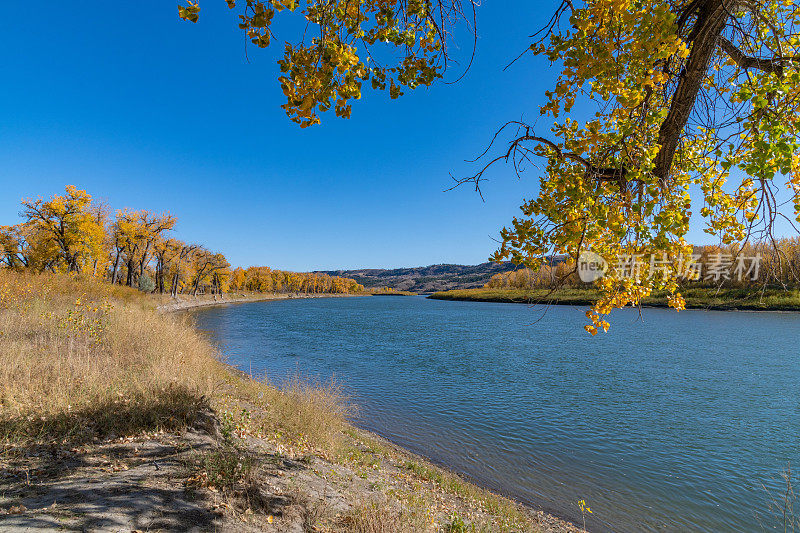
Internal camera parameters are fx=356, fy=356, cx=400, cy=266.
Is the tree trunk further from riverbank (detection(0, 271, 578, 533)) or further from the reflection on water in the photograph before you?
the reflection on water

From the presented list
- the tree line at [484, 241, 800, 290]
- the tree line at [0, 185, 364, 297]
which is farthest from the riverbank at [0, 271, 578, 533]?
the tree line at [0, 185, 364, 297]

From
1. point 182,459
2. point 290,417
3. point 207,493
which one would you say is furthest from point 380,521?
point 290,417

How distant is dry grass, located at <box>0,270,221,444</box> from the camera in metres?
5.27

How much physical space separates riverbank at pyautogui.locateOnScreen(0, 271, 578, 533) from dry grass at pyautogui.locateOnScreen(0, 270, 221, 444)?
0.09 feet

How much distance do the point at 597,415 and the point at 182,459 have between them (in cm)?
1330

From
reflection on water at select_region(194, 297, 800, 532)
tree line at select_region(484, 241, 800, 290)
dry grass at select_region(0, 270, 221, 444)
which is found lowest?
reflection on water at select_region(194, 297, 800, 532)

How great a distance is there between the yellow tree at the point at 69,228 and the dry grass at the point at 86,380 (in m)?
25.1

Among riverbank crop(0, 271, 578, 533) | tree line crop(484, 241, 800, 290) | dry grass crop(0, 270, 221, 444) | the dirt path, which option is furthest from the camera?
dry grass crop(0, 270, 221, 444)

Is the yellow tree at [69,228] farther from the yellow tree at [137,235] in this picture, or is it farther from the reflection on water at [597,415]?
the reflection on water at [597,415]

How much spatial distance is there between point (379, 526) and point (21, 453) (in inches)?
180

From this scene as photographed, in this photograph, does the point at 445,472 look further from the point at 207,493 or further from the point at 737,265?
the point at 737,265

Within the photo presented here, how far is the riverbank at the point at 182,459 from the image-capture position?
3.85 metres

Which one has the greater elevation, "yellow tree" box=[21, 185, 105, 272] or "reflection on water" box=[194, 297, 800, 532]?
"yellow tree" box=[21, 185, 105, 272]

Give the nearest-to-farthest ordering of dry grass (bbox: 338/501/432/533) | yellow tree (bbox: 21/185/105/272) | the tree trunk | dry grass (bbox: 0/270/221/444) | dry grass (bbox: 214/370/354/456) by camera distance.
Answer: the tree trunk, dry grass (bbox: 338/501/432/533), dry grass (bbox: 0/270/221/444), dry grass (bbox: 214/370/354/456), yellow tree (bbox: 21/185/105/272)
